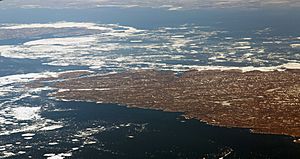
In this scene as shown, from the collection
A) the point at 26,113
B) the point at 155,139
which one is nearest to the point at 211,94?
the point at 155,139

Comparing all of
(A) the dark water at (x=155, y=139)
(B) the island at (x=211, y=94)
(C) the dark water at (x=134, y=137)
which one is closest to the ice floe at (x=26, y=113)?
(C) the dark water at (x=134, y=137)

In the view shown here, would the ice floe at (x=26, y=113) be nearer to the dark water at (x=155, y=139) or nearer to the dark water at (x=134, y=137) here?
the dark water at (x=134, y=137)

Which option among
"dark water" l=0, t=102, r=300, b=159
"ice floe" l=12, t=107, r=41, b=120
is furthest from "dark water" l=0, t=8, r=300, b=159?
"ice floe" l=12, t=107, r=41, b=120

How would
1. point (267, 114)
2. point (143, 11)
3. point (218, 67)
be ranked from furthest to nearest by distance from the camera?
point (143, 11) < point (218, 67) < point (267, 114)

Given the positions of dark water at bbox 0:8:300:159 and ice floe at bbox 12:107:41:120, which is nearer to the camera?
dark water at bbox 0:8:300:159

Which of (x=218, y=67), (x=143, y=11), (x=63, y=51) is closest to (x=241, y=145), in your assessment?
(x=218, y=67)

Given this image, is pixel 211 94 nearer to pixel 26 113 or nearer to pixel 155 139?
pixel 155 139

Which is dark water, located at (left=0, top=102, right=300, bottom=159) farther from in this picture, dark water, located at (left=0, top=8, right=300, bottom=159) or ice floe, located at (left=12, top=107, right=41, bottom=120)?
ice floe, located at (left=12, top=107, right=41, bottom=120)

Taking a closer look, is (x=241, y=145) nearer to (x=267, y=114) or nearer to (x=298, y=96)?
(x=267, y=114)
